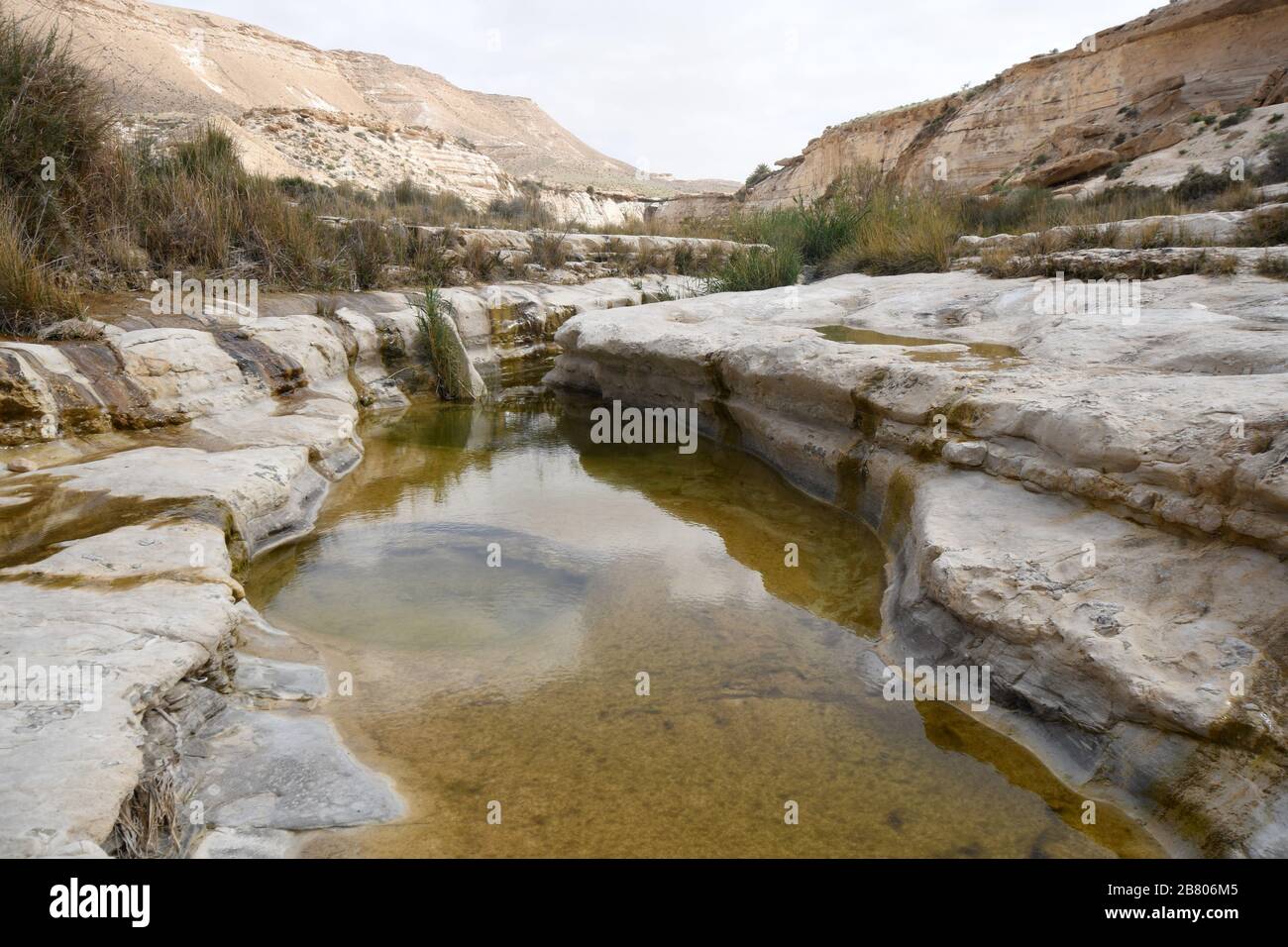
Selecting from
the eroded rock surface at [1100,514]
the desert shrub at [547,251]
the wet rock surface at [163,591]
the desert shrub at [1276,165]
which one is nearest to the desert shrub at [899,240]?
the eroded rock surface at [1100,514]

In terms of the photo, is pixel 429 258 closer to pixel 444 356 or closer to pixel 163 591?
pixel 444 356

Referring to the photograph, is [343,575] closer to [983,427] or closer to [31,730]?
[31,730]

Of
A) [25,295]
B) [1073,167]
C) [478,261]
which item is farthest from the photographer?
[1073,167]

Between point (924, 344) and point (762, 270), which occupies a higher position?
point (762, 270)

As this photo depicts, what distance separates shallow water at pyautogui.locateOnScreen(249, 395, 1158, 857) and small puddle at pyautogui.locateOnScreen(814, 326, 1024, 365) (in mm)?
1131

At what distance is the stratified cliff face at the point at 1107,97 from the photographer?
1730 cm

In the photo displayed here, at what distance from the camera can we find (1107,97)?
68.1 ft

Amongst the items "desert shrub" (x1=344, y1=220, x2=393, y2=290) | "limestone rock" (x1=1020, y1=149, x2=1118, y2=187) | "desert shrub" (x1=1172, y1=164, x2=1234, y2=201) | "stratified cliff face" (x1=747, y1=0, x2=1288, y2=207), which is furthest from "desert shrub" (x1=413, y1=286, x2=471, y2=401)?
"limestone rock" (x1=1020, y1=149, x2=1118, y2=187)

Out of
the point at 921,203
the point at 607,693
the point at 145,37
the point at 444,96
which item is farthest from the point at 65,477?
the point at 444,96

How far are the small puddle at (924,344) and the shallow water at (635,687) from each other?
1.13 m

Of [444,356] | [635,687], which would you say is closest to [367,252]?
[444,356]

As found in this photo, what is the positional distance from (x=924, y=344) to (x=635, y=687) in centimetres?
337

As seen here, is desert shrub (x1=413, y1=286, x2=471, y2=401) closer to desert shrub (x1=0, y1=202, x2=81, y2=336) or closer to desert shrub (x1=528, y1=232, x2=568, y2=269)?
desert shrub (x1=0, y1=202, x2=81, y2=336)

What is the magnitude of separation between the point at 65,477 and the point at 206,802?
89.0 inches
